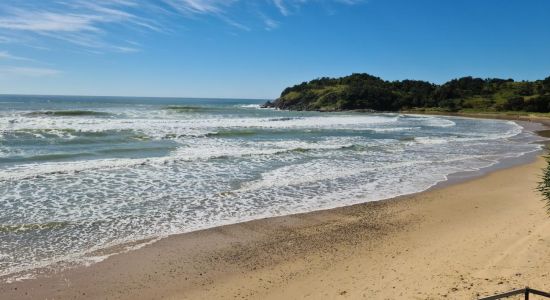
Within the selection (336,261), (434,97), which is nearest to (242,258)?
(336,261)

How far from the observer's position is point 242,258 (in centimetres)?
930

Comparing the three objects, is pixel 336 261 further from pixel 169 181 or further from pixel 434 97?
pixel 434 97

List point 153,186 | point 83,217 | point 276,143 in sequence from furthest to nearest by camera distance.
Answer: point 276,143
point 153,186
point 83,217

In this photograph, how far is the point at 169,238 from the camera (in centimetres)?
1055

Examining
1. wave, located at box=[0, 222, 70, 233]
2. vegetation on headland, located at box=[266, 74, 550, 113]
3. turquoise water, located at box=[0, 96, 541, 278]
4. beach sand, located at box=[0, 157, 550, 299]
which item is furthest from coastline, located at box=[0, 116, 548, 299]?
vegetation on headland, located at box=[266, 74, 550, 113]

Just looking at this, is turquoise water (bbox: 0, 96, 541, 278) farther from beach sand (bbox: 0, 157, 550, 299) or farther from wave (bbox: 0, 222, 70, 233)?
beach sand (bbox: 0, 157, 550, 299)

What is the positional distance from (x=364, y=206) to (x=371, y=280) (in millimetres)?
5801

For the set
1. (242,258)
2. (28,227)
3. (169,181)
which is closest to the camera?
(242,258)

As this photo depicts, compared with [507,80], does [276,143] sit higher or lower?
lower

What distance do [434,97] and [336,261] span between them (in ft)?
336

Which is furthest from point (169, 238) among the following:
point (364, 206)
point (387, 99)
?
point (387, 99)

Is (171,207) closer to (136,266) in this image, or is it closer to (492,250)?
(136,266)

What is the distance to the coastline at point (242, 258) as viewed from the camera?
770cm

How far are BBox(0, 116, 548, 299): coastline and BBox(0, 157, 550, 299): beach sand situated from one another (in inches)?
0.8
